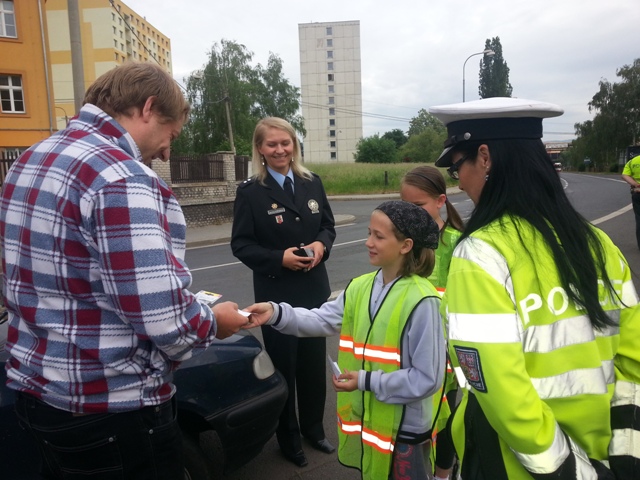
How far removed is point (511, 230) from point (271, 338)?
84.1 inches

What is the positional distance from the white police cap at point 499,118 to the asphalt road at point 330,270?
208 mm

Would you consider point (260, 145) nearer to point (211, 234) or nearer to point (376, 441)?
point (376, 441)

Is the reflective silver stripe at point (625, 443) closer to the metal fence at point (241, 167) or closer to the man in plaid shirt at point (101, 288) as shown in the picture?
the man in plaid shirt at point (101, 288)

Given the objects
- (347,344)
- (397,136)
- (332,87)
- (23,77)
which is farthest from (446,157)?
(397,136)

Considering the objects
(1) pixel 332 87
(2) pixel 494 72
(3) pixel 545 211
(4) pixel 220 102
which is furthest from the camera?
(1) pixel 332 87

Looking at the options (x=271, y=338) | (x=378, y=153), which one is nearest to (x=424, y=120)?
(x=378, y=153)

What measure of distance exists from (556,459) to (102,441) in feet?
4.25

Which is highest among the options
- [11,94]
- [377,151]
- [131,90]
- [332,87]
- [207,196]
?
[332,87]

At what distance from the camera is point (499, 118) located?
4.52ft

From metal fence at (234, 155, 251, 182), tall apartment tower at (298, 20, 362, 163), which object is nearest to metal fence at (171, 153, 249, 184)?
metal fence at (234, 155, 251, 182)

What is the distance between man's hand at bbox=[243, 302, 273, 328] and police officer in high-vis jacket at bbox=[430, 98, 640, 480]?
1.01 meters

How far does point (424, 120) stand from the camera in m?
105

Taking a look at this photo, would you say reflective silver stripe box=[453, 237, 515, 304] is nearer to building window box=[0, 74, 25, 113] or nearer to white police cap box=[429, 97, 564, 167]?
white police cap box=[429, 97, 564, 167]

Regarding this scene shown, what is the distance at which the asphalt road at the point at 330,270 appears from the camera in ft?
9.93
